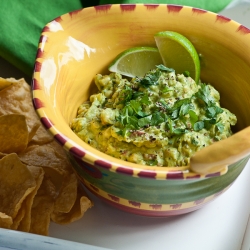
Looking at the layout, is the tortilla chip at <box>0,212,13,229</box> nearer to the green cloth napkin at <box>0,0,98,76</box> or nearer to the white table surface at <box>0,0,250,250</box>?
the white table surface at <box>0,0,250,250</box>

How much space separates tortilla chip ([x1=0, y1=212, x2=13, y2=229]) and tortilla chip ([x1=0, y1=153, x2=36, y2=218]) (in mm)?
70

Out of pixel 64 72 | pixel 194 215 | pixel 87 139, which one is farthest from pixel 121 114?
pixel 194 215

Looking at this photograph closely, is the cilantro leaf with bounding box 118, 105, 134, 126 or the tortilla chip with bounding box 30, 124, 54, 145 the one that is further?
the tortilla chip with bounding box 30, 124, 54, 145

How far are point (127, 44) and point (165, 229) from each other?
1.88ft

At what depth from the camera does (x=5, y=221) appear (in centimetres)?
104

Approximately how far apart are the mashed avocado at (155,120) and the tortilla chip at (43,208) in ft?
0.72

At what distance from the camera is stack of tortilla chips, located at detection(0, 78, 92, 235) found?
3.61ft

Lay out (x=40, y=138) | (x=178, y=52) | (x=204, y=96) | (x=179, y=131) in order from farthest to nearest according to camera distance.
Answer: (x=40, y=138) < (x=178, y=52) < (x=204, y=96) < (x=179, y=131)

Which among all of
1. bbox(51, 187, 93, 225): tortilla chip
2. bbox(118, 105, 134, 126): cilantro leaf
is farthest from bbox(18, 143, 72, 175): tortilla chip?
bbox(118, 105, 134, 126): cilantro leaf

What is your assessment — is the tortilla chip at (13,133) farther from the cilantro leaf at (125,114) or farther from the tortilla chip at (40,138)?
the cilantro leaf at (125,114)

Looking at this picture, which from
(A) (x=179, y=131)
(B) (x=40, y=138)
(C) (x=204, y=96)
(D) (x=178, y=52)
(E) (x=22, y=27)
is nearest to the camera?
(A) (x=179, y=131)

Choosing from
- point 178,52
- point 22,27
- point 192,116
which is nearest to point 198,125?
point 192,116

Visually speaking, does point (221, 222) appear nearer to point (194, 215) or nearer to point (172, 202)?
point (194, 215)

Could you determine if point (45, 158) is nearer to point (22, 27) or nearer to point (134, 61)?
point (134, 61)
